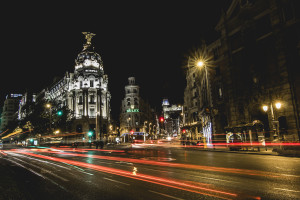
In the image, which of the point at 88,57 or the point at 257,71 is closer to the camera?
the point at 257,71

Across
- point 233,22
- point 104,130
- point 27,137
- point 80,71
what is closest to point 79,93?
point 80,71

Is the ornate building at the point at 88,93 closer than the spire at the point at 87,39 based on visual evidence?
Yes

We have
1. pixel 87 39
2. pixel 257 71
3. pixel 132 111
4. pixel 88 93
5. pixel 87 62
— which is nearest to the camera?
pixel 257 71

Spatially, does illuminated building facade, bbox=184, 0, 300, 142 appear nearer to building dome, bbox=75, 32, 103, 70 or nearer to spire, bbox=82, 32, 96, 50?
building dome, bbox=75, 32, 103, 70

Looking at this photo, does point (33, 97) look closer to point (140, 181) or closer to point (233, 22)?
point (233, 22)

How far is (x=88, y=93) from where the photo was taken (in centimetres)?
7488

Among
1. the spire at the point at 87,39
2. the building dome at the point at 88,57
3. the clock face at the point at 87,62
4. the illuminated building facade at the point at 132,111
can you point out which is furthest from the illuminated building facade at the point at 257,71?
the illuminated building facade at the point at 132,111

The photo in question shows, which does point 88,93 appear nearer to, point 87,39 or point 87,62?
point 87,62

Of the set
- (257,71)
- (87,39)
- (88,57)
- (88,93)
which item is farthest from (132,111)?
(257,71)

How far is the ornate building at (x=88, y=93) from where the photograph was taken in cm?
7281

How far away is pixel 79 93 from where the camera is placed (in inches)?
2968

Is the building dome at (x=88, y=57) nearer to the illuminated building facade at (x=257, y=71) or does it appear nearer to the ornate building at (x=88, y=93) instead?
the ornate building at (x=88, y=93)

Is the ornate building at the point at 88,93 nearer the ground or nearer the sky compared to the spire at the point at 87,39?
nearer the ground

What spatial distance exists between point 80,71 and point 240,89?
6112 centimetres
